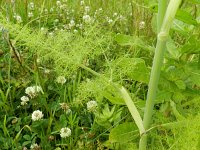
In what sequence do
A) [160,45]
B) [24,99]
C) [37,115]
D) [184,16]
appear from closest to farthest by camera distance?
[160,45], [184,16], [37,115], [24,99]

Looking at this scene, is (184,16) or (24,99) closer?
(184,16)

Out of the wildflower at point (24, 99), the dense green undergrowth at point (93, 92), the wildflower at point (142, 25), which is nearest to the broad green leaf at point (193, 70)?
the dense green undergrowth at point (93, 92)

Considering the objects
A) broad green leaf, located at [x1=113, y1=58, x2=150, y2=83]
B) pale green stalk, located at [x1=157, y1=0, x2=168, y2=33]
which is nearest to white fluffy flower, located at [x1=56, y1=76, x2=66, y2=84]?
broad green leaf, located at [x1=113, y1=58, x2=150, y2=83]

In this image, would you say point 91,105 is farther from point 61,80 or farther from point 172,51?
point 172,51

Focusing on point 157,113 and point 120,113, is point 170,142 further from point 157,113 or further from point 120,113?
point 120,113

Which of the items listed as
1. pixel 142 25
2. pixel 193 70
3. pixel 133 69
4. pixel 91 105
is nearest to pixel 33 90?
pixel 91 105

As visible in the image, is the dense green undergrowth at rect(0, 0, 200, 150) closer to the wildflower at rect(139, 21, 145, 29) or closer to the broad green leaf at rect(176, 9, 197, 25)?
the broad green leaf at rect(176, 9, 197, 25)

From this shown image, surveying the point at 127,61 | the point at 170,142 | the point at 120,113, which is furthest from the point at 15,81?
Answer: the point at 170,142

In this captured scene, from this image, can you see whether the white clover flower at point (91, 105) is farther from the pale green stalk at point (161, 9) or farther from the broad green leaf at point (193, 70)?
the pale green stalk at point (161, 9)
